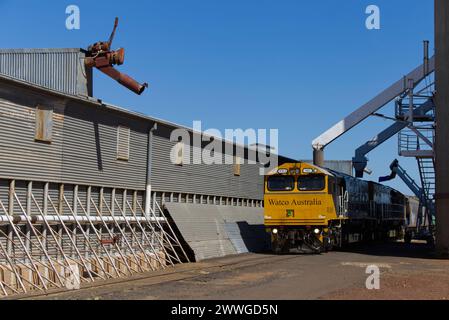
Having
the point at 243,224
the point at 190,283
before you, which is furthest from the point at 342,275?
the point at 243,224

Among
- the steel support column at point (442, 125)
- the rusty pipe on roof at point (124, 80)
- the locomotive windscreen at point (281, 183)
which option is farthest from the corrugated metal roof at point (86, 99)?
the steel support column at point (442, 125)

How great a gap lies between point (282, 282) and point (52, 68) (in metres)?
10.7

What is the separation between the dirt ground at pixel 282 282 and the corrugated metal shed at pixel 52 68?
268 inches

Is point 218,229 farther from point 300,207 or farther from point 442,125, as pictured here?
point 442,125

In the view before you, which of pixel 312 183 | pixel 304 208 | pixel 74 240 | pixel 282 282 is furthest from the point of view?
pixel 312 183

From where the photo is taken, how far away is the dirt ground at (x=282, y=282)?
12.1 meters

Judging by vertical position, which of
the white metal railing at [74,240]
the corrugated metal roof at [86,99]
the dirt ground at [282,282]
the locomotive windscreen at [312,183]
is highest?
the corrugated metal roof at [86,99]

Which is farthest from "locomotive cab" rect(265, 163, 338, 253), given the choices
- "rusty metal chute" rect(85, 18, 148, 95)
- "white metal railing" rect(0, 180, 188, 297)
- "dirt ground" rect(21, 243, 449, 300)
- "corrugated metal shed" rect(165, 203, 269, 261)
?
"rusty metal chute" rect(85, 18, 148, 95)

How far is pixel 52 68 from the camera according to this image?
19.4 meters

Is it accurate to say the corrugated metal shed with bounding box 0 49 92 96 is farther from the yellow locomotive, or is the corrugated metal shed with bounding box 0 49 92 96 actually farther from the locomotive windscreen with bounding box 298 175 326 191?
the locomotive windscreen with bounding box 298 175 326 191

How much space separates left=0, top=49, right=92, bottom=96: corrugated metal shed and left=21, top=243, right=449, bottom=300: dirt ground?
6.80 meters

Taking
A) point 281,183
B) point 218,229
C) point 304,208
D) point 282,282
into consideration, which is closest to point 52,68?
point 218,229

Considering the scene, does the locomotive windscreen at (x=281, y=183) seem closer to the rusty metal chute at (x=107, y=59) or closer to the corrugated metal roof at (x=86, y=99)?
the corrugated metal roof at (x=86, y=99)
